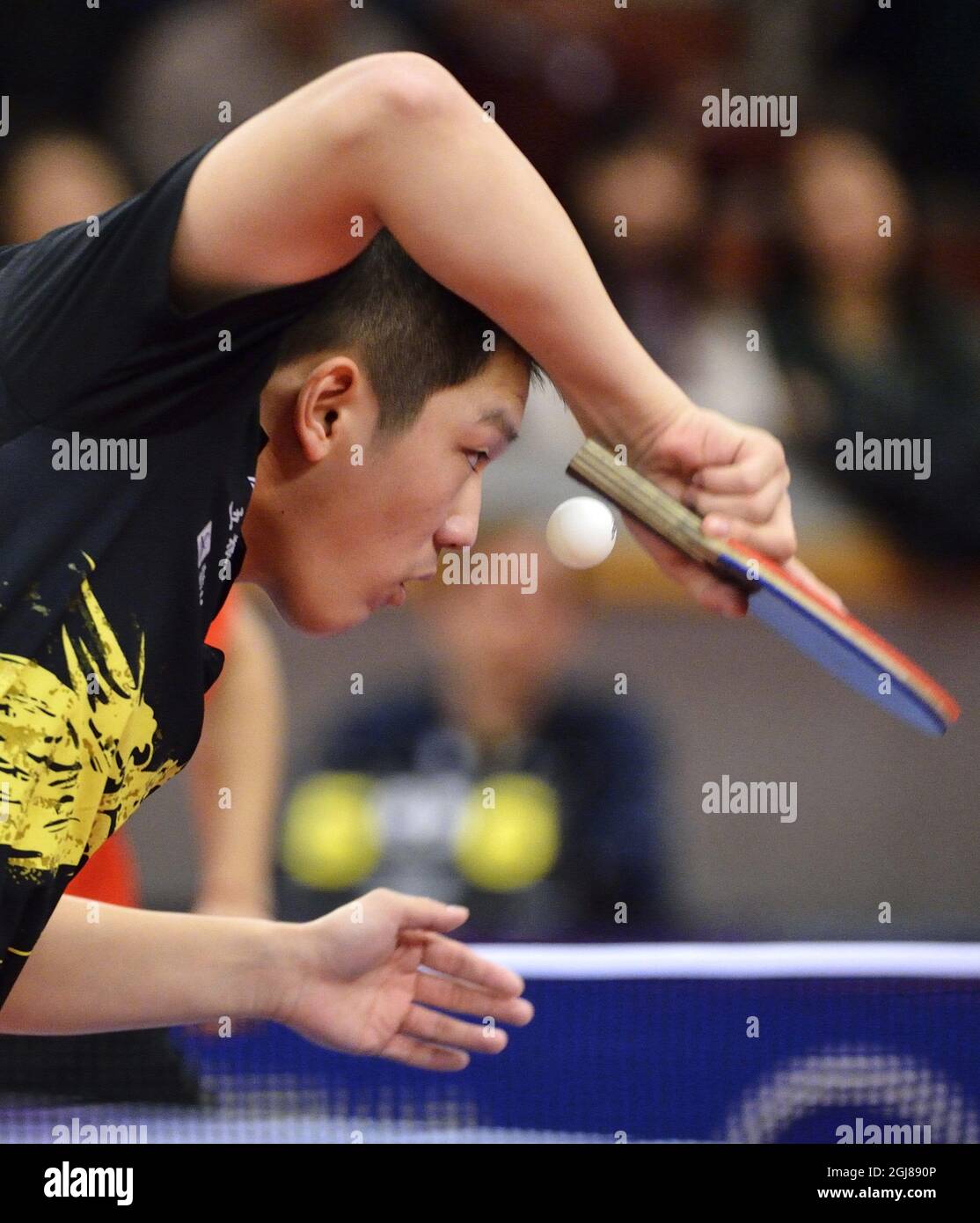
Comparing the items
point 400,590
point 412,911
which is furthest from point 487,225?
point 412,911

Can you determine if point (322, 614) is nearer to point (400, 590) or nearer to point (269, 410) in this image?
point (400, 590)

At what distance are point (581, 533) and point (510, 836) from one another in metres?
1.66

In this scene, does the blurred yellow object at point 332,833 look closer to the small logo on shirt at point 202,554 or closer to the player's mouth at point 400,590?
the player's mouth at point 400,590

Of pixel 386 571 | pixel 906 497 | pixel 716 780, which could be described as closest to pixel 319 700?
pixel 716 780

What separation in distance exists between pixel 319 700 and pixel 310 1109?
152 cm

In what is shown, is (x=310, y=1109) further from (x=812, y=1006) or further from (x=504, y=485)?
(x=504, y=485)

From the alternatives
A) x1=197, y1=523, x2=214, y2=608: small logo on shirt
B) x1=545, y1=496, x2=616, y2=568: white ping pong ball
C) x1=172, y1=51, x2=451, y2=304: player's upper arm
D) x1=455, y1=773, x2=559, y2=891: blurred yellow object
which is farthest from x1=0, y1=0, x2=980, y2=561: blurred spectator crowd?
x1=172, y1=51, x2=451, y2=304: player's upper arm

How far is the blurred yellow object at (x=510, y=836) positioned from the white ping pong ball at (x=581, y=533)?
5.23ft

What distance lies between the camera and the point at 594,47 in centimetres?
394

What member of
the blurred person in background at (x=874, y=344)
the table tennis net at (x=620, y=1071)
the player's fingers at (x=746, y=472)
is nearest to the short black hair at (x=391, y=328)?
the player's fingers at (x=746, y=472)

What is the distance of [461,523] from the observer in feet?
4.68

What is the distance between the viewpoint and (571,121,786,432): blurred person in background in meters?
3.66

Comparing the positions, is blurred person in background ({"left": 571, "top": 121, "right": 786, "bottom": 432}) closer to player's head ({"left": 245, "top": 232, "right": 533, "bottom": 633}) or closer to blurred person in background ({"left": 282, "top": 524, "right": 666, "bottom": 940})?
blurred person in background ({"left": 282, "top": 524, "right": 666, "bottom": 940})

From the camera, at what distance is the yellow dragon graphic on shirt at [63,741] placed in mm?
1181
